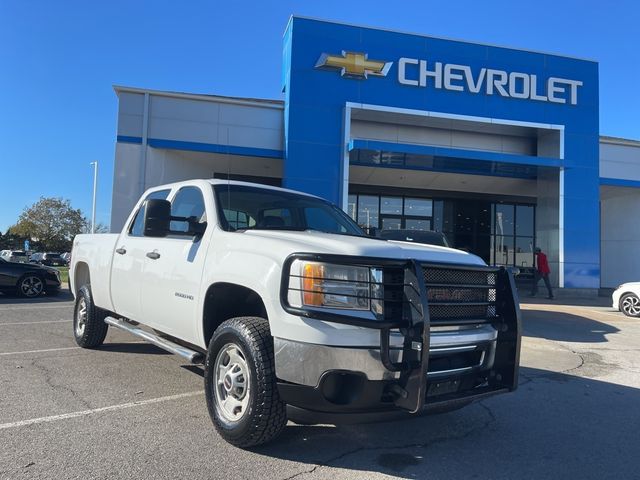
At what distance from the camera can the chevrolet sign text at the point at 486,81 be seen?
1812 cm

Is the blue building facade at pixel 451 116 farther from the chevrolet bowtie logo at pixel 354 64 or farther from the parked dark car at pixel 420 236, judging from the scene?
the parked dark car at pixel 420 236

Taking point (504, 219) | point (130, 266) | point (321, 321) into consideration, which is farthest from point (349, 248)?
point (504, 219)

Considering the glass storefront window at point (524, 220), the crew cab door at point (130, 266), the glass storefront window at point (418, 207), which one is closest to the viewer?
the crew cab door at point (130, 266)

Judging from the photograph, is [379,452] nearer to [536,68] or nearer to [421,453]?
[421,453]

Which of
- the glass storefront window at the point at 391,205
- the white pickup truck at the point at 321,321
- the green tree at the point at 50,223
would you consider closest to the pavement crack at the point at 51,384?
the white pickup truck at the point at 321,321

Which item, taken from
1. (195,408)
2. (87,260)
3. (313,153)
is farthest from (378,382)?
(313,153)

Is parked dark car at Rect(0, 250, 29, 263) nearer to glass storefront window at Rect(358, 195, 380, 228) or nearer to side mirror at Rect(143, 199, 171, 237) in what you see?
glass storefront window at Rect(358, 195, 380, 228)

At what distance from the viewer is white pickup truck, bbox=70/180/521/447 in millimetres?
3219

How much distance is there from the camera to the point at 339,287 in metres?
3.31

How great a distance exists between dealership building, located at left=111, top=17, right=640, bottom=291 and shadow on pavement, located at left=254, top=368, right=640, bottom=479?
12899 millimetres

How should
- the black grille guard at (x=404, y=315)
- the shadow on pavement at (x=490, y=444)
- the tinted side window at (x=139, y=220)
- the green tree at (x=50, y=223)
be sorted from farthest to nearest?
the green tree at (x=50, y=223)
the tinted side window at (x=139, y=220)
the shadow on pavement at (x=490, y=444)
the black grille guard at (x=404, y=315)

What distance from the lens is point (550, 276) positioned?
65.1 feet

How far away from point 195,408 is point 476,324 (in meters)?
2.58

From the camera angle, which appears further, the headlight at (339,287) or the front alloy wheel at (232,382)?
the front alloy wheel at (232,382)
